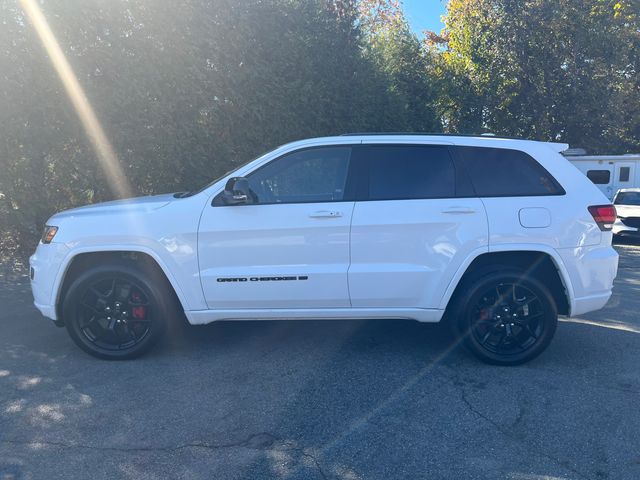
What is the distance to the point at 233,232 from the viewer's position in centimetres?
467

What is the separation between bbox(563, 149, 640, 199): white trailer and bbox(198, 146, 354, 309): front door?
14105mm

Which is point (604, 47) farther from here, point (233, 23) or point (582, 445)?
point (582, 445)

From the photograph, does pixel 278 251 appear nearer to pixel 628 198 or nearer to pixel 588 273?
pixel 588 273

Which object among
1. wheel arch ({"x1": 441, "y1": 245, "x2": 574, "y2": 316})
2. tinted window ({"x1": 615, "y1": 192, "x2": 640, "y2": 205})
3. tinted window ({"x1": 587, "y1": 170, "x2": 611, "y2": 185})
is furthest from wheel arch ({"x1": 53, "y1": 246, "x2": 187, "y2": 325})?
tinted window ({"x1": 587, "y1": 170, "x2": 611, "y2": 185})

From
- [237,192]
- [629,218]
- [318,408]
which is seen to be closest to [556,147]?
[237,192]

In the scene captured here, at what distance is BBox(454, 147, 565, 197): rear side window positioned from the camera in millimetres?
4762

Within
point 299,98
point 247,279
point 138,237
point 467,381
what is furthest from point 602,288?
point 299,98

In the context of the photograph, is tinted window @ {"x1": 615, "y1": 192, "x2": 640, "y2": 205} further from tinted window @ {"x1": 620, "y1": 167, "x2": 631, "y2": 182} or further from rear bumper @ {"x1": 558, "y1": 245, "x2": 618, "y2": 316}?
rear bumper @ {"x1": 558, "y1": 245, "x2": 618, "y2": 316}

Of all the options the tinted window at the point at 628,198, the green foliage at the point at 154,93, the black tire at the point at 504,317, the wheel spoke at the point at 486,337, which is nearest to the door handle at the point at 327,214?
the black tire at the point at 504,317

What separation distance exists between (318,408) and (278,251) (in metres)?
1.29

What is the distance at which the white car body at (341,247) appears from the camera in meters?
4.64

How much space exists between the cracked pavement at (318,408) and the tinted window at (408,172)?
1.44m

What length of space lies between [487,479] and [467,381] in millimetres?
1369

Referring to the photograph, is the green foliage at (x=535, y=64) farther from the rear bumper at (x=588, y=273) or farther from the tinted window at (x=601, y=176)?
the rear bumper at (x=588, y=273)
